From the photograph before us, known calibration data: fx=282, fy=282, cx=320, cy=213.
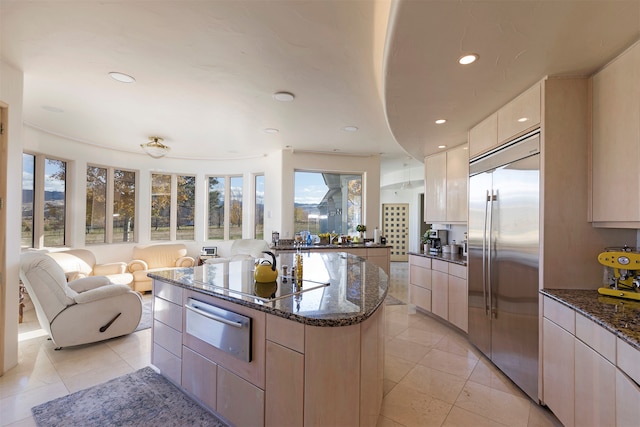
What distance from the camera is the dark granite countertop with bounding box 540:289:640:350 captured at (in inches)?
52.7

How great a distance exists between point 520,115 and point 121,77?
3507mm

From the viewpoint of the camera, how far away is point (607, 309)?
5.31 feet

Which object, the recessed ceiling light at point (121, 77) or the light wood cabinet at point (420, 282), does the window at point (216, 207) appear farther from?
the light wood cabinet at point (420, 282)

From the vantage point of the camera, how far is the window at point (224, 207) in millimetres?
6746

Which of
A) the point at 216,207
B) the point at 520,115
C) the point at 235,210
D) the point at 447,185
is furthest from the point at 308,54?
the point at 216,207

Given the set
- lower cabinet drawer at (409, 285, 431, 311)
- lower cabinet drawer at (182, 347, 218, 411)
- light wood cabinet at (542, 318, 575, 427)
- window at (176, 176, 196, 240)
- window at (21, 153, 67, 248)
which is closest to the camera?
light wood cabinet at (542, 318, 575, 427)

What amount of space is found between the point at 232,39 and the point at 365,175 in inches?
166

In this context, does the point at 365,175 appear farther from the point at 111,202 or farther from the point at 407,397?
A: the point at 111,202

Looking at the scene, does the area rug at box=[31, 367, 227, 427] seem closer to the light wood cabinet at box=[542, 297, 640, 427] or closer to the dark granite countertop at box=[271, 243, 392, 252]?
the light wood cabinet at box=[542, 297, 640, 427]

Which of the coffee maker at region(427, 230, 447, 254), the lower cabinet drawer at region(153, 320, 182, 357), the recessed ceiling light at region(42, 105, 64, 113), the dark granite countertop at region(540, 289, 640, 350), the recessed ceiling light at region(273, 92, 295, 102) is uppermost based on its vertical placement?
the recessed ceiling light at region(42, 105, 64, 113)

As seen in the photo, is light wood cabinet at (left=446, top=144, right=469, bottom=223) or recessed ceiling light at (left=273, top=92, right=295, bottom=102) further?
light wood cabinet at (left=446, top=144, right=469, bottom=223)

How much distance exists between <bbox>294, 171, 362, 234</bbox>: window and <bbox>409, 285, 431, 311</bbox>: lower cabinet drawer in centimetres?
202

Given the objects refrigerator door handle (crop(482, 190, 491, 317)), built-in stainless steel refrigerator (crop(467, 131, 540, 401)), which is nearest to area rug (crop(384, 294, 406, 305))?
built-in stainless steel refrigerator (crop(467, 131, 540, 401))

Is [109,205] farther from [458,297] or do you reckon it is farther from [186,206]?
[458,297]
